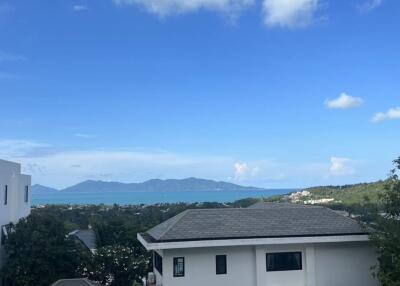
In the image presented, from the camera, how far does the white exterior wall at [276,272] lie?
19.5 metres

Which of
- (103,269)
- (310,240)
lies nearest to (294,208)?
(310,240)

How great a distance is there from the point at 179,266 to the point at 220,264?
1635 mm

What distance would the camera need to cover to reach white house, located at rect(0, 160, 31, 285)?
1011 inches

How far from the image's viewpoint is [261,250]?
65.6 feet

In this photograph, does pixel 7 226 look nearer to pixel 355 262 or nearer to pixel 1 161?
pixel 1 161

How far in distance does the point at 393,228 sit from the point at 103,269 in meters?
14.2

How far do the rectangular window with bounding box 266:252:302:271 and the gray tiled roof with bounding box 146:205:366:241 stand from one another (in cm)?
107

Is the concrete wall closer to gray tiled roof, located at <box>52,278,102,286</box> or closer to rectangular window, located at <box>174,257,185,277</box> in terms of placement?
rectangular window, located at <box>174,257,185,277</box>

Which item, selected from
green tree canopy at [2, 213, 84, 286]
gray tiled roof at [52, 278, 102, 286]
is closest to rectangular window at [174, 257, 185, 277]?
gray tiled roof at [52, 278, 102, 286]

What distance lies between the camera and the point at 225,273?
65.2ft

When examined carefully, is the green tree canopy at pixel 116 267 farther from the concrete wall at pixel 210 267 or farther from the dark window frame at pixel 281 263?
the dark window frame at pixel 281 263

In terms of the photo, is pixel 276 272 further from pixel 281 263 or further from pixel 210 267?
pixel 210 267

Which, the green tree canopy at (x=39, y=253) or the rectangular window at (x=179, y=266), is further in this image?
the green tree canopy at (x=39, y=253)

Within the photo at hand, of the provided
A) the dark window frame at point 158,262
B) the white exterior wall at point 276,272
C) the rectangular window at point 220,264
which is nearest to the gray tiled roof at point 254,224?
the white exterior wall at point 276,272
